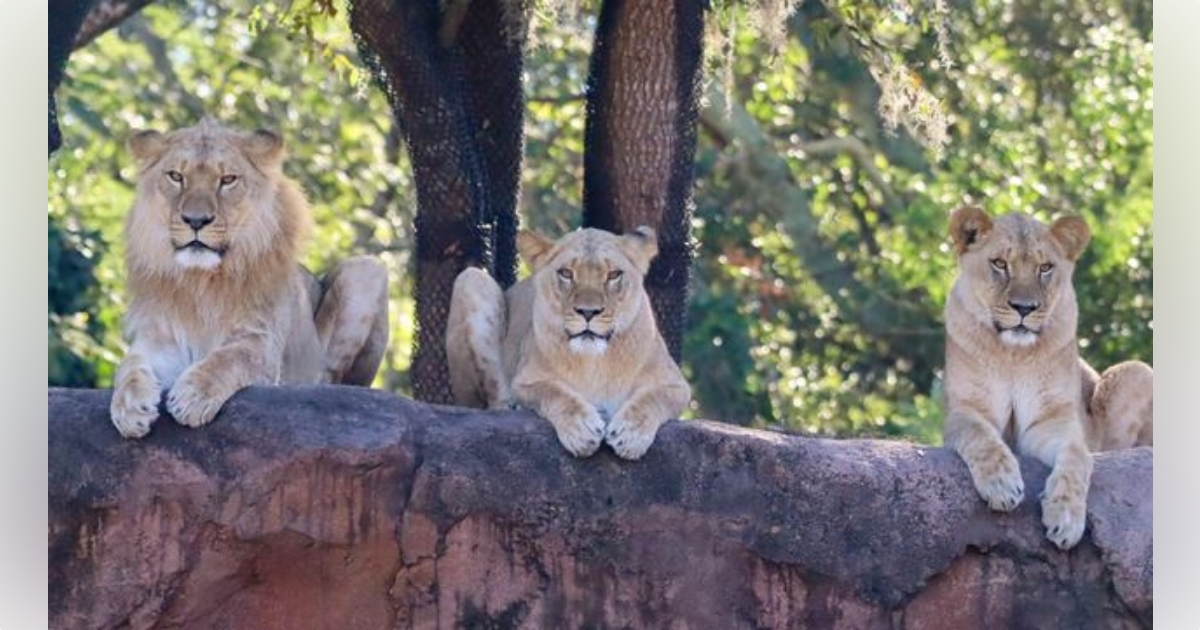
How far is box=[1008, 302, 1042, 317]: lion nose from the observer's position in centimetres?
877

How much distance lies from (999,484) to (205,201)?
9.45 feet

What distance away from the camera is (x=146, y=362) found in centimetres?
818

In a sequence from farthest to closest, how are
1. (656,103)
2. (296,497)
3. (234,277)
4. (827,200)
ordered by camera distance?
(827,200) < (656,103) < (234,277) < (296,497)

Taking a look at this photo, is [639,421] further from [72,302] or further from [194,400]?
[72,302]

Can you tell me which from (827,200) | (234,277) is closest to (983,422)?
(234,277)

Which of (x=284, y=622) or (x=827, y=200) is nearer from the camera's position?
(x=284, y=622)

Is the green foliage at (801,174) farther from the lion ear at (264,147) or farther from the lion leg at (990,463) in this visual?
the lion leg at (990,463)

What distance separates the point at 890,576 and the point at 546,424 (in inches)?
49.6

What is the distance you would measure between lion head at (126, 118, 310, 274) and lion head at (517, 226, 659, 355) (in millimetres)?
966

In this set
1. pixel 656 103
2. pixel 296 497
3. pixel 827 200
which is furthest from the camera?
pixel 827 200

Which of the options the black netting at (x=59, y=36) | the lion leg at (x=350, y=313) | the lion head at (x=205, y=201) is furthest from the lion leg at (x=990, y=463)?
the black netting at (x=59, y=36)

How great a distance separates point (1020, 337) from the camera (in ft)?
28.9

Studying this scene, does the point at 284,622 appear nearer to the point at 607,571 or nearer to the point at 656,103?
the point at 607,571

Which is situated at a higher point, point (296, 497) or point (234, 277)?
point (234, 277)
